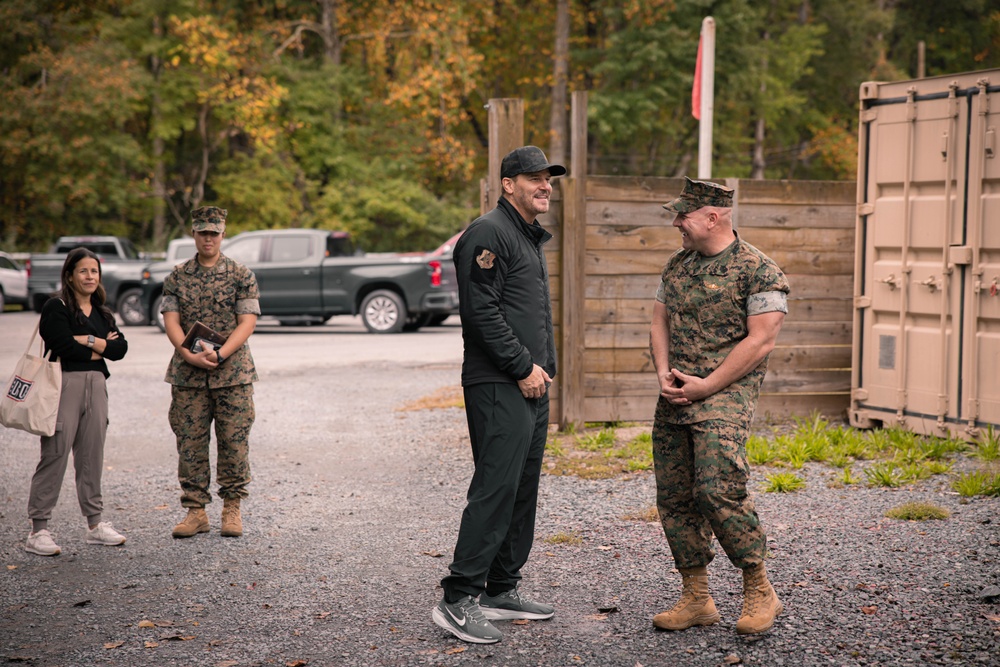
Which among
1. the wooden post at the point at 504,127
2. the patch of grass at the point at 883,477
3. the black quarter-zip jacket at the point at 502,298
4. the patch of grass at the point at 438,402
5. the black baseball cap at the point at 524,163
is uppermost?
the wooden post at the point at 504,127

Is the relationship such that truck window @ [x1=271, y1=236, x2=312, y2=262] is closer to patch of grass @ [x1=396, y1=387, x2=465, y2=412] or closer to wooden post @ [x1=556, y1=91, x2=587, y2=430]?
patch of grass @ [x1=396, y1=387, x2=465, y2=412]

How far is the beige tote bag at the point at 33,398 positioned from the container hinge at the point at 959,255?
20.9 ft

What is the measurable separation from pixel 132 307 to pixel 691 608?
64.0 feet

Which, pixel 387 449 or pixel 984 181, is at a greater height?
pixel 984 181

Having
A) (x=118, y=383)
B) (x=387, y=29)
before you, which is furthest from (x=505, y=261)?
(x=387, y=29)

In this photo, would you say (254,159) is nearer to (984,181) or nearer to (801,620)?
(984,181)

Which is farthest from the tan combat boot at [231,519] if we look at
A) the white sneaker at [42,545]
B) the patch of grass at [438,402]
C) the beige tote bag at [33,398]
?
the patch of grass at [438,402]

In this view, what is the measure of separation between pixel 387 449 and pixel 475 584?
14.8 ft

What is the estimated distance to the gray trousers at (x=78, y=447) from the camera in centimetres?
600

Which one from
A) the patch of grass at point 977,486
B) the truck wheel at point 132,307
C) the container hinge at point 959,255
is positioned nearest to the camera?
the patch of grass at point 977,486

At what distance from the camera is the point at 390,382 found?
1275 centimetres

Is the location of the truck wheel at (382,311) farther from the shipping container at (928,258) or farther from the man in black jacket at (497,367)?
the man in black jacket at (497,367)

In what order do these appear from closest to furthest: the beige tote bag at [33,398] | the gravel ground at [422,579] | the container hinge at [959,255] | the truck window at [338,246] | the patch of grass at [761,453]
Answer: the gravel ground at [422,579]
the beige tote bag at [33,398]
the patch of grass at [761,453]
the container hinge at [959,255]
the truck window at [338,246]

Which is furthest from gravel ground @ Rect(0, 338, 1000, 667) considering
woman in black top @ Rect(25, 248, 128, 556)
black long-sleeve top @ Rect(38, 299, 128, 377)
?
black long-sleeve top @ Rect(38, 299, 128, 377)
